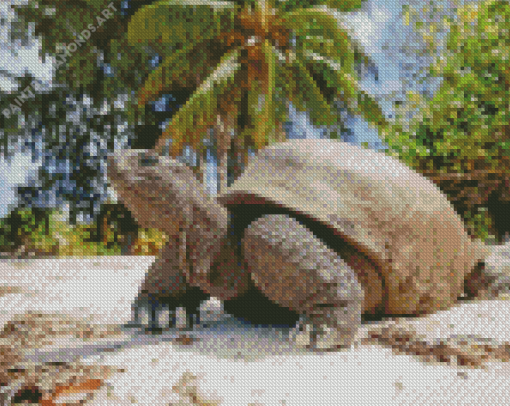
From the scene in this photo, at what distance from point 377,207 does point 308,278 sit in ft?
2.59

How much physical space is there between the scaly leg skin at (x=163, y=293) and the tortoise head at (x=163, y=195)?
33cm

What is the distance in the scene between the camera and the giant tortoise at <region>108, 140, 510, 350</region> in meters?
2.86

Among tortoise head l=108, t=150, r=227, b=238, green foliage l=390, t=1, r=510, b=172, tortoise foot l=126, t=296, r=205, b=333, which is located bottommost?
tortoise foot l=126, t=296, r=205, b=333

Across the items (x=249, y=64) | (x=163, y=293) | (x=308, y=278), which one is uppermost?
(x=249, y=64)

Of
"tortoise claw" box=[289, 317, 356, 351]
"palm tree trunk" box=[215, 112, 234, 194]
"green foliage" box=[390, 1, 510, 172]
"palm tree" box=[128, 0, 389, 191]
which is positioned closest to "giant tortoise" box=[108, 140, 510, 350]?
"tortoise claw" box=[289, 317, 356, 351]

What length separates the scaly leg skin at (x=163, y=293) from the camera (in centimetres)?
340

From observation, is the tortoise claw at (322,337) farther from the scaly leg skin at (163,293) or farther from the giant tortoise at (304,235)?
the scaly leg skin at (163,293)

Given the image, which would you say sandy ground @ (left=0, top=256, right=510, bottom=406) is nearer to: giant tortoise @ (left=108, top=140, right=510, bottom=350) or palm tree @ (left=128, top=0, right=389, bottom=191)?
giant tortoise @ (left=108, top=140, right=510, bottom=350)

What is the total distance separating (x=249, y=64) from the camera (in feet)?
46.1

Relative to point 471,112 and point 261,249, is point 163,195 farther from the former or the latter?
point 471,112

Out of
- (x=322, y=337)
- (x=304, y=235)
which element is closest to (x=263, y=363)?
(x=322, y=337)

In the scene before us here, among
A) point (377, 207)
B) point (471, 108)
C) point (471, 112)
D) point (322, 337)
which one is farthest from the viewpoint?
point (471, 112)

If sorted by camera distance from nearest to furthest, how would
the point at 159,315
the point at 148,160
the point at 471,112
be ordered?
the point at 148,160 → the point at 159,315 → the point at 471,112

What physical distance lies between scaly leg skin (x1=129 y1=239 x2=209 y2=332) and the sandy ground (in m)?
0.15
